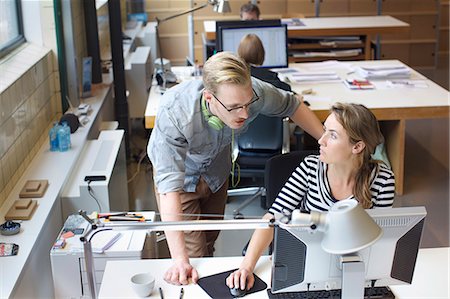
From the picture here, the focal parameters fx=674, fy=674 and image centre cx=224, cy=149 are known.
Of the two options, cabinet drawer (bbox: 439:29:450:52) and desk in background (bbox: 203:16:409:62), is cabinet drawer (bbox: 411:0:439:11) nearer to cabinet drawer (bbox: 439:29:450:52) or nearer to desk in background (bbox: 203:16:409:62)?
cabinet drawer (bbox: 439:29:450:52)

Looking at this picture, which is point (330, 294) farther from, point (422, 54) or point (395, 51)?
point (422, 54)

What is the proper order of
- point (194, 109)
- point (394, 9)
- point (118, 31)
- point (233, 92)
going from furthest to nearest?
point (394, 9) < point (118, 31) < point (194, 109) < point (233, 92)

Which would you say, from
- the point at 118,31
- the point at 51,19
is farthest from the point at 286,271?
the point at 118,31

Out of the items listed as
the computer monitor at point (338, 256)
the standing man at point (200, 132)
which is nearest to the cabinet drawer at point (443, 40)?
the standing man at point (200, 132)

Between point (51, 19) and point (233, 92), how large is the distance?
2.61 meters

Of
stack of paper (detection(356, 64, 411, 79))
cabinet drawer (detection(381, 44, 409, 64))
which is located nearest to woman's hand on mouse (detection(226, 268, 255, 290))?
stack of paper (detection(356, 64, 411, 79))

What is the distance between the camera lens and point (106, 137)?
4.31m

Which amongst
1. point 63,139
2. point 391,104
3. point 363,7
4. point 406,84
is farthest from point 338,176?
point 363,7

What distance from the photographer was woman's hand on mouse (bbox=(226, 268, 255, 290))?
231 cm

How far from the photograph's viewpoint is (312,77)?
5188 mm

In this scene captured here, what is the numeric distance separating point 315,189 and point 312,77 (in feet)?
8.97

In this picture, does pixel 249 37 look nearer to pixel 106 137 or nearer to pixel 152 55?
pixel 106 137

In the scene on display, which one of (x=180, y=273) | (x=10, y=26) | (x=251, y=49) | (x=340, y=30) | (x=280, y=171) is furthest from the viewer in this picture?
(x=340, y=30)

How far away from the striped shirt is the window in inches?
82.7
